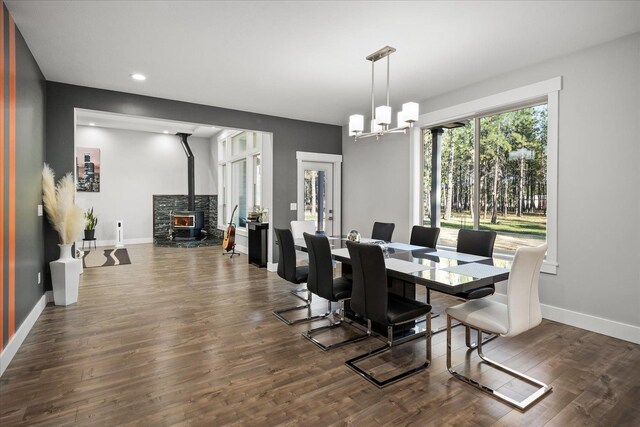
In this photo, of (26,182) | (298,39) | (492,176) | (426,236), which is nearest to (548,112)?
(492,176)

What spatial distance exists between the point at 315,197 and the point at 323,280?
3.74 metres

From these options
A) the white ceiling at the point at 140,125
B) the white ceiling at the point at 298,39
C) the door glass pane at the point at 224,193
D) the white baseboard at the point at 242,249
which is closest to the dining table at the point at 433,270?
the white ceiling at the point at 298,39

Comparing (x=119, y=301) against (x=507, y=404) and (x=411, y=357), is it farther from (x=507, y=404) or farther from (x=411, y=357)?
(x=507, y=404)

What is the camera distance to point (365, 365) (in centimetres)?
265

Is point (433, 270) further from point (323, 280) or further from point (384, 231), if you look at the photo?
point (384, 231)

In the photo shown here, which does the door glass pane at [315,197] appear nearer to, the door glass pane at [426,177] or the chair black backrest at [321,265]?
the door glass pane at [426,177]

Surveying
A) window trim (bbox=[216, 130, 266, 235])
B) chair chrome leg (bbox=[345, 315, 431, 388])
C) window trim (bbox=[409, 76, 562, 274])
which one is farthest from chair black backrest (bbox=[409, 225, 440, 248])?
window trim (bbox=[216, 130, 266, 235])

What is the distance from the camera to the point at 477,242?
3584 millimetres

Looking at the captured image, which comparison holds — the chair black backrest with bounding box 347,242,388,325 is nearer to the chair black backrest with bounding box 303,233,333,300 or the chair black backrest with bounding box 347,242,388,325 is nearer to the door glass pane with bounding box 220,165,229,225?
the chair black backrest with bounding box 303,233,333,300

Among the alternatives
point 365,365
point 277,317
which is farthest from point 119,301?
point 365,365

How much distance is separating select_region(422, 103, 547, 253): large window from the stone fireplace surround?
20.9ft

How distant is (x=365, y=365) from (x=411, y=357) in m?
0.41

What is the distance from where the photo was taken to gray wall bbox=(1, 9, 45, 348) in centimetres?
296

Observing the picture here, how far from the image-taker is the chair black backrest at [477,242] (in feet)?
11.4
